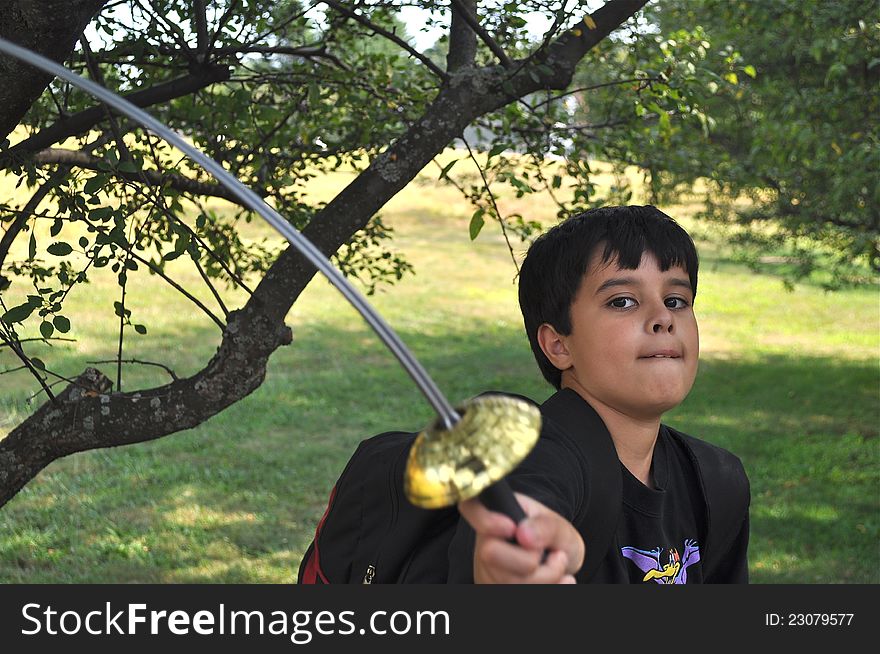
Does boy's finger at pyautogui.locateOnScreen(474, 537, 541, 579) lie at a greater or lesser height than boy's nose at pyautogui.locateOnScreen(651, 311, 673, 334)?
lesser

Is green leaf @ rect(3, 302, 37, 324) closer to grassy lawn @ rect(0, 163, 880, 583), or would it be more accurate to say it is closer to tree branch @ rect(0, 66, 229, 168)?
tree branch @ rect(0, 66, 229, 168)

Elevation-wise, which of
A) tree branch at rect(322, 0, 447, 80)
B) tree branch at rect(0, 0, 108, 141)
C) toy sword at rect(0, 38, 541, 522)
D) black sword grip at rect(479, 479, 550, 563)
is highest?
tree branch at rect(322, 0, 447, 80)

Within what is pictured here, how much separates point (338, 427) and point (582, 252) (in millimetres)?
6231

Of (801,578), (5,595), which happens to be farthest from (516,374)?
(5,595)

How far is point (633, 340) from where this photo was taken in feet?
5.74

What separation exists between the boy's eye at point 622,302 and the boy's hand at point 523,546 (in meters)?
0.67

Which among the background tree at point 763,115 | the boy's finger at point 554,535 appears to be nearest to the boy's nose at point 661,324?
the boy's finger at point 554,535

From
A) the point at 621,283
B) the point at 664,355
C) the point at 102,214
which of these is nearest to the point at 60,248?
the point at 102,214

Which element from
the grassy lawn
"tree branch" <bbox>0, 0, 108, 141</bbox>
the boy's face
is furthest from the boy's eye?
the grassy lawn

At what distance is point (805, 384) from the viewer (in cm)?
976

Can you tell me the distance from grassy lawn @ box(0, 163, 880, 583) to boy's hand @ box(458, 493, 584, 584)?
13.7 feet

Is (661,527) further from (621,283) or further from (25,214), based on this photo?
(25,214)

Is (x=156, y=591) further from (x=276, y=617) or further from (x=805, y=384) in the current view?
(x=805, y=384)

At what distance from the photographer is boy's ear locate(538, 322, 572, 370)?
6.20ft
